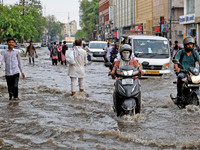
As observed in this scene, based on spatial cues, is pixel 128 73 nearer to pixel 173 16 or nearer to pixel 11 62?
pixel 11 62

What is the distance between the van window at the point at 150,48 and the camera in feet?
62.7

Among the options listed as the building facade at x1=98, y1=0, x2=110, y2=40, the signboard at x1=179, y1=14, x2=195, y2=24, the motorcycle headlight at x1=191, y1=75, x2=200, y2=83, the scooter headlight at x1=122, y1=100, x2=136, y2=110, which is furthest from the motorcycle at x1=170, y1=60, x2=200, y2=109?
the building facade at x1=98, y1=0, x2=110, y2=40

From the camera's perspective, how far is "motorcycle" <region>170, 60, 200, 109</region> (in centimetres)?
891

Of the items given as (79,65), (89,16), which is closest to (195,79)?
(79,65)

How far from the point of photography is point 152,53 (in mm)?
19172

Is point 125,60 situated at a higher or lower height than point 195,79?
higher

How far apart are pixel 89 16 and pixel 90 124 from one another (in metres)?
114

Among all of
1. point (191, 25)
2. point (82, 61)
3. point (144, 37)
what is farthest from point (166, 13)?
point (82, 61)

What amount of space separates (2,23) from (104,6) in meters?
59.0

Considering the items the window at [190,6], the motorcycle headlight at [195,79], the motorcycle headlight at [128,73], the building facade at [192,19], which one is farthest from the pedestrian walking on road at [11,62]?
the window at [190,6]

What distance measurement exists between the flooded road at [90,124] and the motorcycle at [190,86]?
18cm

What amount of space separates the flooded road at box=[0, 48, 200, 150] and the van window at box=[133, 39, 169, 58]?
6.58m

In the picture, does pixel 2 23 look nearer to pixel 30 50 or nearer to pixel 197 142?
pixel 30 50

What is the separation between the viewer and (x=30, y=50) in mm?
30078
